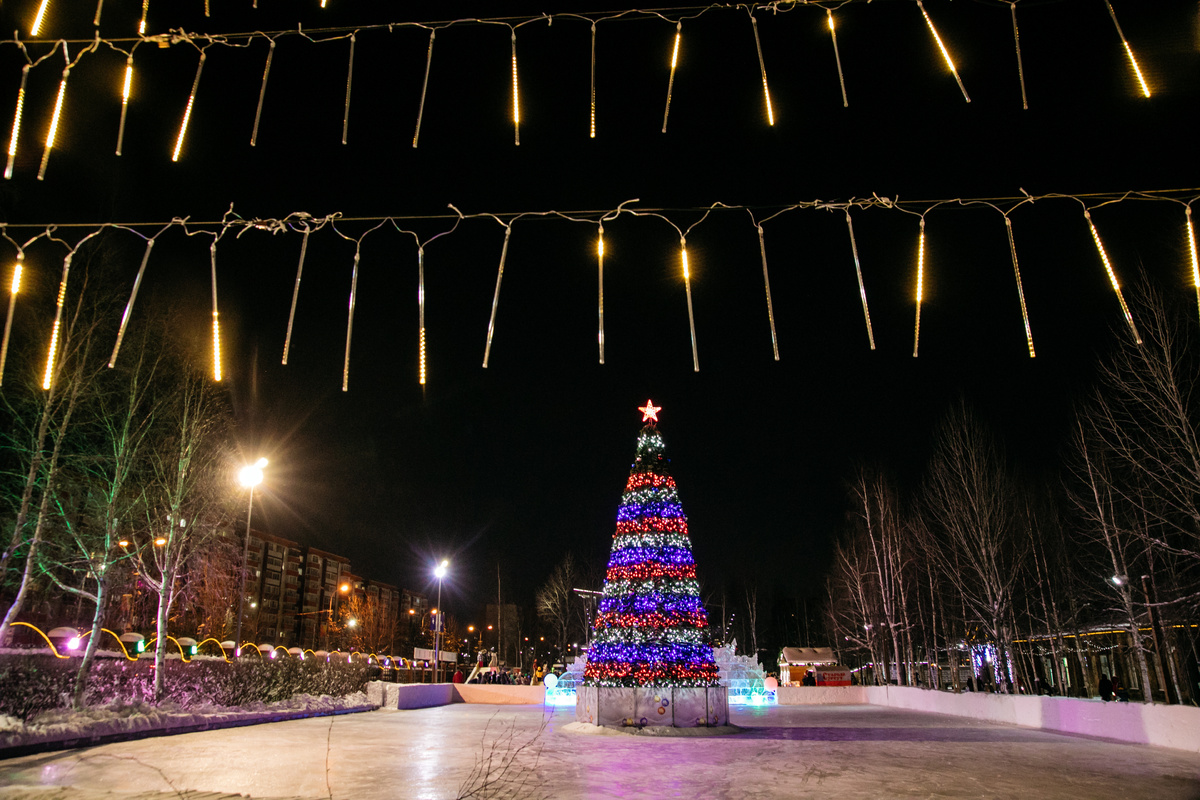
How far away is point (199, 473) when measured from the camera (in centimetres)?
1822

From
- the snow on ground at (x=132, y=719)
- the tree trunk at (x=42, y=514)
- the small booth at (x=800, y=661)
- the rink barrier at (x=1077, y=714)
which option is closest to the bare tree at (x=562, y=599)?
the small booth at (x=800, y=661)

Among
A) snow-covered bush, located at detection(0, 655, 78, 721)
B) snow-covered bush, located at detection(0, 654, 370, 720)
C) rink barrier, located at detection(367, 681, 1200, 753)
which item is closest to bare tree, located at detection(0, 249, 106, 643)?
snow-covered bush, located at detection(0, 655, 78, 721)

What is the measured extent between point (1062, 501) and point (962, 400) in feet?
38.4

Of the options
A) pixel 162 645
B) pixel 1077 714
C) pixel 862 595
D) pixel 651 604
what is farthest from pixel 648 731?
pixel 862 595

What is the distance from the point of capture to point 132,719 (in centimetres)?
1345

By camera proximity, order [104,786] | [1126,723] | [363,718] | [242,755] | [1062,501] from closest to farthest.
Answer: [104,786] < [242,755] < [1126,723] < [363,718] < [1062,501]

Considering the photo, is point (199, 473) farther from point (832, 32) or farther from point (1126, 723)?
point (1126, 723)

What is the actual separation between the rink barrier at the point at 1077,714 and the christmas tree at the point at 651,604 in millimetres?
8441

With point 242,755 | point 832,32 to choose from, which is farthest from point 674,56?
point 242,755

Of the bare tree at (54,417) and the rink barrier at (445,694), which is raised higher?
the bare tree at (54,417)

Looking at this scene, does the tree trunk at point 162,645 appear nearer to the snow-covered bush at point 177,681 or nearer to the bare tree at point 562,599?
the snow-covered bush at point 177,681

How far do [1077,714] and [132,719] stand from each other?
2040 centimetres

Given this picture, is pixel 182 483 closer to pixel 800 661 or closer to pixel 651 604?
pixel 651 604

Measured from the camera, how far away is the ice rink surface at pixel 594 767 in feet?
26.6
